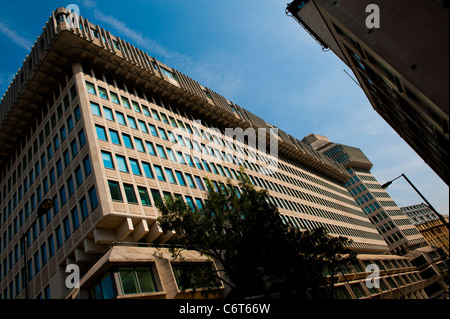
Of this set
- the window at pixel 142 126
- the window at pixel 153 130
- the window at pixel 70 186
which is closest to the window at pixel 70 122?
the window at pixel 70 186

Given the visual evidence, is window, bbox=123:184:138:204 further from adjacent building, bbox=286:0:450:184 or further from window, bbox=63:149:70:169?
adjacent building, bbox=286:0:450:184

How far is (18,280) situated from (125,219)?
1520cm

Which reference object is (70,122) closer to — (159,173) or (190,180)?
(159,173)

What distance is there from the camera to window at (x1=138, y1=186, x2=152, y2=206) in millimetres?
25062

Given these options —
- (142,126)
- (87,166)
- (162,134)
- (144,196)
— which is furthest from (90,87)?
(144,196)

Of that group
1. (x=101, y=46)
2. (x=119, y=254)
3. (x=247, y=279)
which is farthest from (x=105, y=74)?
(x=247, y=279)

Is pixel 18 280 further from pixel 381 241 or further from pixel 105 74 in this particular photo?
pixel 381 241

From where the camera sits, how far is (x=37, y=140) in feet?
111

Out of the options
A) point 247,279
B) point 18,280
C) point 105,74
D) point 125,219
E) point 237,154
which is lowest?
point 247,279

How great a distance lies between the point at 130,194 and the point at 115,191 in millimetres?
1361

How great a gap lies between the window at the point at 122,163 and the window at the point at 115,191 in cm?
205

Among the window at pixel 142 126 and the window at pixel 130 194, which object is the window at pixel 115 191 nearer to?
the window at pixel 130 194

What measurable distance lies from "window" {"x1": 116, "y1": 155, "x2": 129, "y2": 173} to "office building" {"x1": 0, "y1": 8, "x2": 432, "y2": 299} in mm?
102

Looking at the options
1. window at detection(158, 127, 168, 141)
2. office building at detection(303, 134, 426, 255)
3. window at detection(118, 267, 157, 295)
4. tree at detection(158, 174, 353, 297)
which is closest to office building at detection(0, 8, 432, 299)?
window at detection(118, 267, 157, 295)
